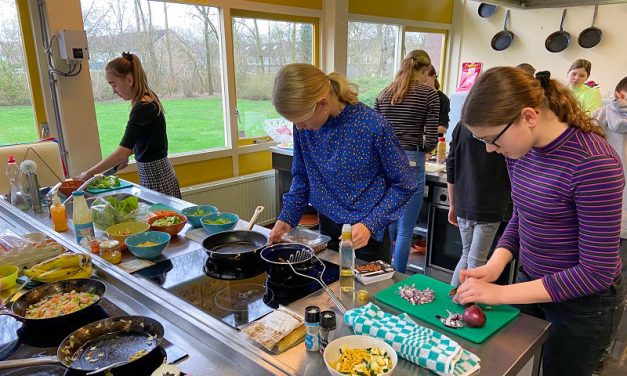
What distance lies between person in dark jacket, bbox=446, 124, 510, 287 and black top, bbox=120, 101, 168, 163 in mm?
1684

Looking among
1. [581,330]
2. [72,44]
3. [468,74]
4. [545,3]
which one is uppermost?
[545,3]

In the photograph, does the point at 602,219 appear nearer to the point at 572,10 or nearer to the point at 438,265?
the point at 438,265

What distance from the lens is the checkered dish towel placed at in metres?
0.90

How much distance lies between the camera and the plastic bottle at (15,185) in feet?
7.04

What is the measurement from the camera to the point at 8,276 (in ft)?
4.38

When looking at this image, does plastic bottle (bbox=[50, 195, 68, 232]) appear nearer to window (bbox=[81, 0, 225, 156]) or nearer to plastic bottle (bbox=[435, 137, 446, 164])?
window (bbox=[81, 0, 225, 156])

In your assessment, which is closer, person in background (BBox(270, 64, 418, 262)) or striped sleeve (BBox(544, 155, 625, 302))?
striped sleeve (BBox(544, 155, 625, 302))

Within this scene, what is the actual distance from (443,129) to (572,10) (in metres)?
2.95

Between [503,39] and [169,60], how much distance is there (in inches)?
164

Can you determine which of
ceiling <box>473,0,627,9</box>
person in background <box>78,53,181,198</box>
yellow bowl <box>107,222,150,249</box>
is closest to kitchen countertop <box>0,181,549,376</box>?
yellow bowl <box>107,222,150,249</box>

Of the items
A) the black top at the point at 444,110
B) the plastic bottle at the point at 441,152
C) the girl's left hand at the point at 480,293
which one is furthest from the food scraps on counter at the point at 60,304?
the black top at the point at 444,110

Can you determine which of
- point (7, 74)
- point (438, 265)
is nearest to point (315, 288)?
point (438, 265)

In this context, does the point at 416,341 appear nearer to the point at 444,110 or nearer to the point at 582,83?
the point at 444,110

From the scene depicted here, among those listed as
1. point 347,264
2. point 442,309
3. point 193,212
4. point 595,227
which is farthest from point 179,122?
point 595,227
